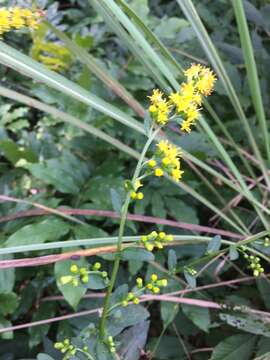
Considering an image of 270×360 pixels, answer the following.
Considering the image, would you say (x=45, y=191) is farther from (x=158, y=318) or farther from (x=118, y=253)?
(x=118, y=253)

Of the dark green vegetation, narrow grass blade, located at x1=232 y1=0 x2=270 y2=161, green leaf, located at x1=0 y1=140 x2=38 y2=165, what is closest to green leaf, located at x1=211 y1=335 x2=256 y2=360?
the dark green vegetation

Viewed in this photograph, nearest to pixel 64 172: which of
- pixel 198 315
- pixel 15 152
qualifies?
pixel 15 152

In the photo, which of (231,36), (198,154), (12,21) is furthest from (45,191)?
(231,36)

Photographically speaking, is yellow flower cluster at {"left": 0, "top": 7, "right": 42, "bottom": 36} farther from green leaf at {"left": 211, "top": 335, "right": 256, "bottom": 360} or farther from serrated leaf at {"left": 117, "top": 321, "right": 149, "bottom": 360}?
green leaf at {"left": 211, "top": 335, "right": 256, "bottom": 360}

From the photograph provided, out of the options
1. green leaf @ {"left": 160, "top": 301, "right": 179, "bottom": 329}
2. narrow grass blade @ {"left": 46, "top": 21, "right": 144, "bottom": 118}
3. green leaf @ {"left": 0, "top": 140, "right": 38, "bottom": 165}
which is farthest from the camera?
green leaf @ {"left": 0, "top": 140, "right": 38, "bottom": 165}

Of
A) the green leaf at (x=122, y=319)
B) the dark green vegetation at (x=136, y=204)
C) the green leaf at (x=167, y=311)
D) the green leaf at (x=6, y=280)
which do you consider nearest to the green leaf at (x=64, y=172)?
the dark green vegetation at (x=136, y=204)

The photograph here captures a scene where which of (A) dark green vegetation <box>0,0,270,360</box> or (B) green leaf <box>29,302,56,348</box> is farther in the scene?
(B) green leaf <box>29,302,56,348</box>
